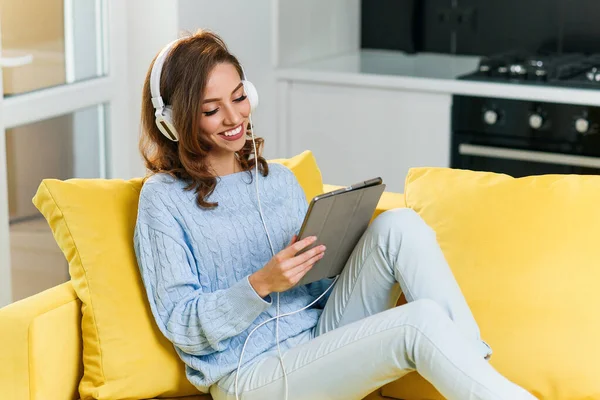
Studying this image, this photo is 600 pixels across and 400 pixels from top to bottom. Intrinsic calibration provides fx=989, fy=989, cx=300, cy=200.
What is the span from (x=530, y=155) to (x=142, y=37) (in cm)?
131

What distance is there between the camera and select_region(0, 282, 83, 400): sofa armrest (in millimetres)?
1901

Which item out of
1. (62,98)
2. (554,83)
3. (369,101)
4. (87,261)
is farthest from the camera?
(369,101)

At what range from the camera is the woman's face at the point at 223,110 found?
6.77ft

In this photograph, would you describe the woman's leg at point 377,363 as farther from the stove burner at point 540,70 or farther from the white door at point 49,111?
the stove burner at point 540,70

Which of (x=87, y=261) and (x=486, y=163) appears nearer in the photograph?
(x=87, y=261)

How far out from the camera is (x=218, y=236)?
204 centimetres

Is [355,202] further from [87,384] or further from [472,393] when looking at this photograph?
[87,384]

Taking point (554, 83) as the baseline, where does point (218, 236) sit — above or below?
below

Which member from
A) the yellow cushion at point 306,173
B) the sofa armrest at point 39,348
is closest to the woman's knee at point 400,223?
the yellow cushion at point 306,173

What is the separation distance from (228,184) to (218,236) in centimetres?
14

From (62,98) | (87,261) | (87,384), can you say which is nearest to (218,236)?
(87,261)

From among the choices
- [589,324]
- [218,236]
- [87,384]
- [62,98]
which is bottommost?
[87,384]

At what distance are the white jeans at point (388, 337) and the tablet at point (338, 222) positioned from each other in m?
0.03

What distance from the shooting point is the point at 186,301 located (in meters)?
1.95
